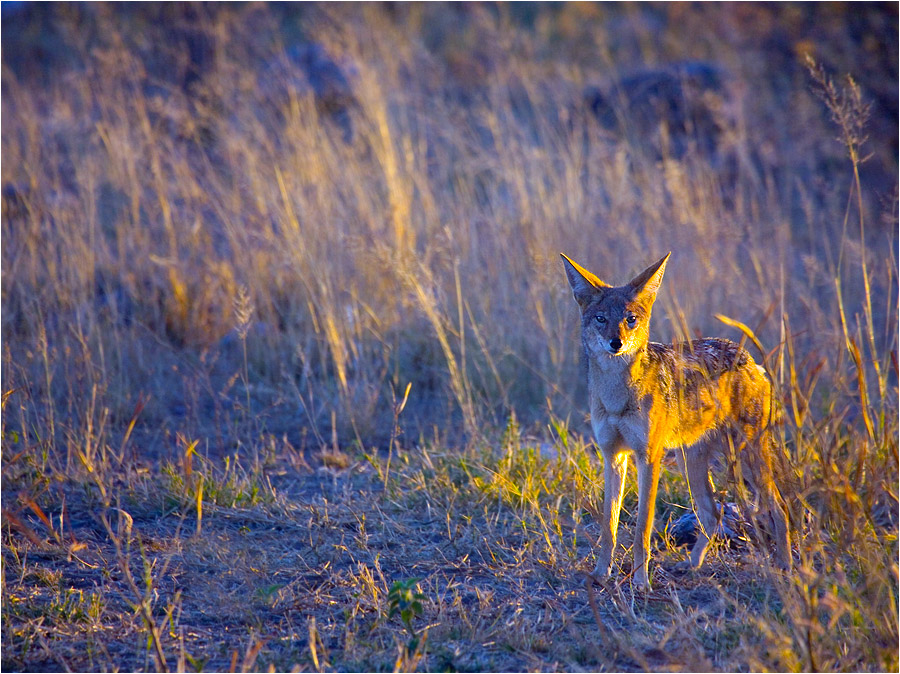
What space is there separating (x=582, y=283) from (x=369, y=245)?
2.96 meters

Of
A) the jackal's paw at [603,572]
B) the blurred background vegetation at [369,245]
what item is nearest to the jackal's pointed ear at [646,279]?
the blurred background vegetation at [369,245]

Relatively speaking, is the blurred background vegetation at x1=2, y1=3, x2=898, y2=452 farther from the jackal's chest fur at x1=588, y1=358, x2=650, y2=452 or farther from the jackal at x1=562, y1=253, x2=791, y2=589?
the jackal's chest fur at x1=588, y1=358, x2=650, y2=452

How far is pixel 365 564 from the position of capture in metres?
3.69

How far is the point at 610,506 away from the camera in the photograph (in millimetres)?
3492

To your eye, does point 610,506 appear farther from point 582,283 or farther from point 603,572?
point 582,283

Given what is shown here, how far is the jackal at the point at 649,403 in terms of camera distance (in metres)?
3.40

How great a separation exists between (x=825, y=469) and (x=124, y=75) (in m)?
8.74

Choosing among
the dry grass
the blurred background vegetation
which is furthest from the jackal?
the blurred background vegetation

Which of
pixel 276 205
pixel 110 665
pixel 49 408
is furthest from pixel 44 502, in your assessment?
pixel 276 205

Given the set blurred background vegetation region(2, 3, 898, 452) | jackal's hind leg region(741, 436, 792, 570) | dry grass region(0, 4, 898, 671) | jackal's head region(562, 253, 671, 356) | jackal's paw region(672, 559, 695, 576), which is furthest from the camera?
blurred background vegetation region(2, 3, 898, 452)

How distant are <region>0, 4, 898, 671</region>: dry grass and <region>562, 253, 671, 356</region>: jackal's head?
662mm

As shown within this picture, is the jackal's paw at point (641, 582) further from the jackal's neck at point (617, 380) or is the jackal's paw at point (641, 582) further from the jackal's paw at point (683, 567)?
the jackal's neck at point (617, 380)

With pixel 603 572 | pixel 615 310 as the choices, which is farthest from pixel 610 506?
pixel 615 310

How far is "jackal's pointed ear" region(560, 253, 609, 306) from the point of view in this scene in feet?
11.6
